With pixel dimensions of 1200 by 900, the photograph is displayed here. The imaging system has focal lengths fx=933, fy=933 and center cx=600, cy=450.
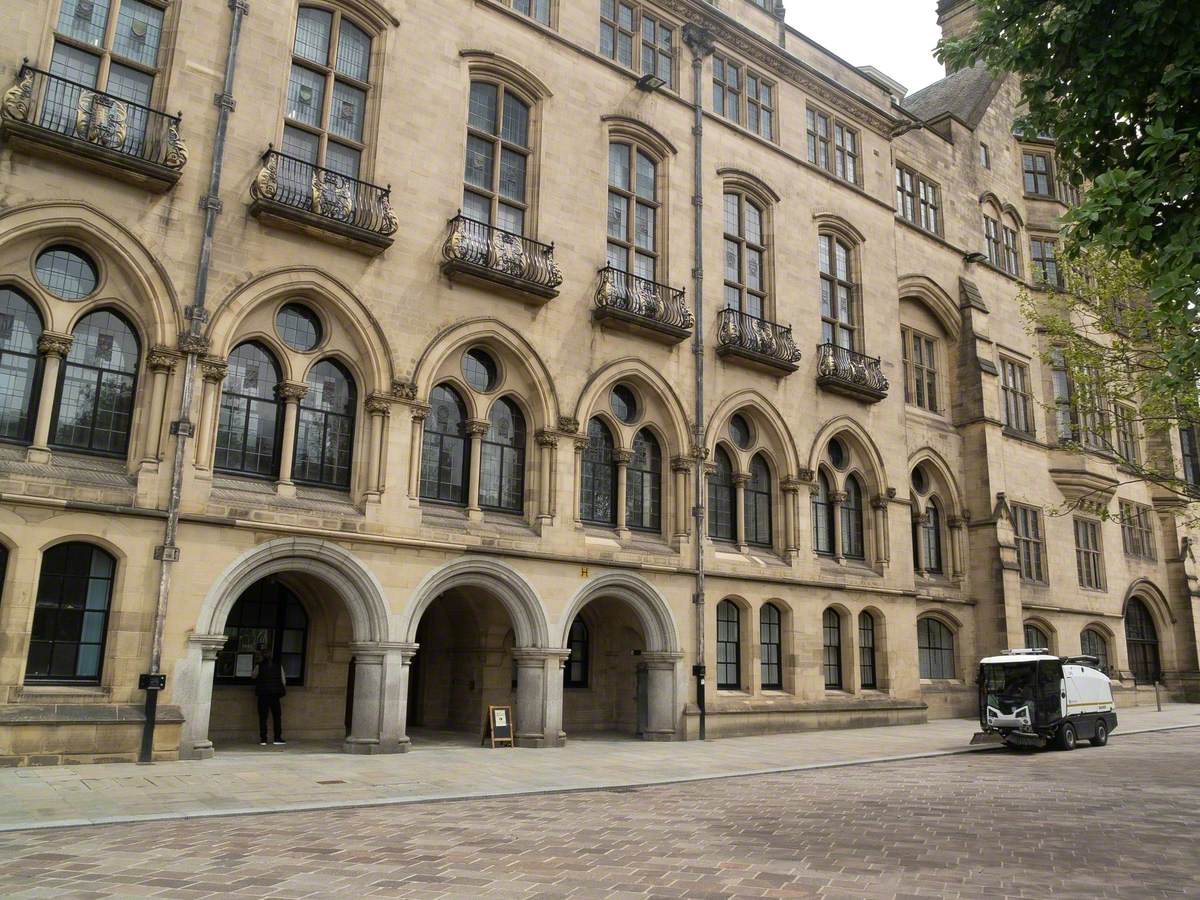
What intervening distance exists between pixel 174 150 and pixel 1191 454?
46.5 meters

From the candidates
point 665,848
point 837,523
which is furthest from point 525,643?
point 837,523

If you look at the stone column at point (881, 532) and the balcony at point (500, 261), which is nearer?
the balcony at point (500, 261)

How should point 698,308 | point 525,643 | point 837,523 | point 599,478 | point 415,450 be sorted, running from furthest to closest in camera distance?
point 837,523 < point 698,308 < point 599,478 < point 525,643 < point 415,450

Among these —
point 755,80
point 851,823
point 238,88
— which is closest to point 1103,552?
point 755,80

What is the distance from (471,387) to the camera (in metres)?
20.3

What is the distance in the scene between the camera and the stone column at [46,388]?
49.1ft

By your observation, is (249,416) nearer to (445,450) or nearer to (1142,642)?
(445,450)

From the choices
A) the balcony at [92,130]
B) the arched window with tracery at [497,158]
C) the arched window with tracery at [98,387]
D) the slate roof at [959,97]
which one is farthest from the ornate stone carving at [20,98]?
the slate roof at [959,97]

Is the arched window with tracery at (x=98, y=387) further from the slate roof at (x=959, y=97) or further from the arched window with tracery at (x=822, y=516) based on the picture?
the slate roof at (x=959, y=97)

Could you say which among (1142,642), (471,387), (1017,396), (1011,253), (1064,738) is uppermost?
(1011,253)

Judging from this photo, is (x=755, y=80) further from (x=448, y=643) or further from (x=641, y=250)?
(x=448, y=643)

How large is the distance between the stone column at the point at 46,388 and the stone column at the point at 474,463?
7789 millimetres

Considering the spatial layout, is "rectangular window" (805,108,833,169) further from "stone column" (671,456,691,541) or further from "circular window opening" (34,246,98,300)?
"circular window opening" (34,246,98,300)

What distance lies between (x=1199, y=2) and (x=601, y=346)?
14.1m
